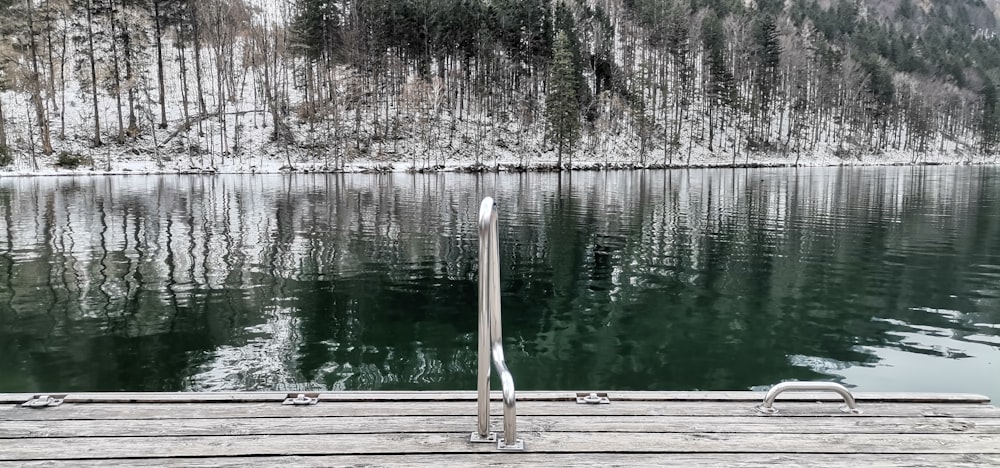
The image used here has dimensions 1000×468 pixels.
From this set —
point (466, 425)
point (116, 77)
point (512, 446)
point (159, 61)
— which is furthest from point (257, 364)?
point (116, 77)

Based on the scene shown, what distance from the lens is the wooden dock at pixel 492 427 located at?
316 centimetres

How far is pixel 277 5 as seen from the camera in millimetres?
101938

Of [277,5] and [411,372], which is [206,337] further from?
[277,5]

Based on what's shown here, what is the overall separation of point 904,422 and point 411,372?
17.8 feet

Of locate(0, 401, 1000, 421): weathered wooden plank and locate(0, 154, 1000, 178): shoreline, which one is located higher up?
locate(0, 154, 1000, 178): shoreline

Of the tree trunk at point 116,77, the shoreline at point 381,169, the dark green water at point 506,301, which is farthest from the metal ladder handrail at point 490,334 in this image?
the tree trunk at point 116,77

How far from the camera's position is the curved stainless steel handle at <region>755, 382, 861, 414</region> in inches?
146

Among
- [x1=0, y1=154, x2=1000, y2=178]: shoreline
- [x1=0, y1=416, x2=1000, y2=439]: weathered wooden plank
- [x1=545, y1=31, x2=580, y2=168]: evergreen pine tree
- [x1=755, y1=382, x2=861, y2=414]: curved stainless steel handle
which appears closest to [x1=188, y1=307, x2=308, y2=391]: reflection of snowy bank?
[x1=0, y1=416, x2=1000, y2=439]: weathered wooden plank

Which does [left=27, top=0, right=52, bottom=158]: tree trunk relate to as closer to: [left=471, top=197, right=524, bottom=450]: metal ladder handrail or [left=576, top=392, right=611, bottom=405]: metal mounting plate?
[left=576, top=392, right=611, bottom=405]: metal mounting plate

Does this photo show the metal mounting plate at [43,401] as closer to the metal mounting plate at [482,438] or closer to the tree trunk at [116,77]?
the metal mounting plate at [482,438]

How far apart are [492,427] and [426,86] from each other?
66.2 metres

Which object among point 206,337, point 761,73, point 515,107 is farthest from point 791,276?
point 761,73

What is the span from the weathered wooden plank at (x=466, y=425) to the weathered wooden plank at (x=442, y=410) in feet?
0.25

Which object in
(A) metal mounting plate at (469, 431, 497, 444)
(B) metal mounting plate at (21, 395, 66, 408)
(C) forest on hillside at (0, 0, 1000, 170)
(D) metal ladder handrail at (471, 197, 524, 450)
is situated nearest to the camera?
(D) metal ladder handrail at (471, 197, 524, 450)
